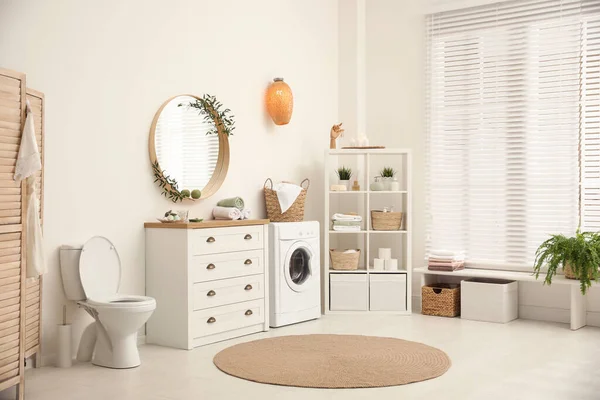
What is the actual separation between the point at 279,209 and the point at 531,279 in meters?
2.07

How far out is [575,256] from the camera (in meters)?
5.18

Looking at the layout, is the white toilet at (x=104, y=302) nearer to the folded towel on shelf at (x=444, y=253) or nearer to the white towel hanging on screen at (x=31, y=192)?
the white towel hanging on screen at (x=31, y=192)

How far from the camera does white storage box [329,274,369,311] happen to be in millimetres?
5887

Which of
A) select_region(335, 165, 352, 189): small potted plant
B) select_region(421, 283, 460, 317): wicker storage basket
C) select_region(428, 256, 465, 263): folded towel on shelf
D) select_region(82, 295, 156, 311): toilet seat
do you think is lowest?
select_region(421, 283, 460, 317): wicker storage basket

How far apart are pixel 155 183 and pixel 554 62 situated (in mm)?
3358

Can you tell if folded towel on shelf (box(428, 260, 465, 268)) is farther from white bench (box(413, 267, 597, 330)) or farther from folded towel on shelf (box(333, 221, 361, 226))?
folded towel on shelf (box(333, 221, 361, 226))

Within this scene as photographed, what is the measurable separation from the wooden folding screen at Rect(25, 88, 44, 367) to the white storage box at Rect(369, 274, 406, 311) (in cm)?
283

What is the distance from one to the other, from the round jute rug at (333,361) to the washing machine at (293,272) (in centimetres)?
48

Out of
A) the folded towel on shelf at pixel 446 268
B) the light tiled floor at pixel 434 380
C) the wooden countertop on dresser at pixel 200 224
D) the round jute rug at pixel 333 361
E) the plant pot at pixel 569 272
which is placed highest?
the wooden countertop on dresser at pixel 200 224

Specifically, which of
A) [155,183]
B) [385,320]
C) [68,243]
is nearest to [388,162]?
[385,320]

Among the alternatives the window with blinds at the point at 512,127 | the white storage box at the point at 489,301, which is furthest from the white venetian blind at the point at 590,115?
the white storage box at the point at 489,301

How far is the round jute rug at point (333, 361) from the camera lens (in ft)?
12.4

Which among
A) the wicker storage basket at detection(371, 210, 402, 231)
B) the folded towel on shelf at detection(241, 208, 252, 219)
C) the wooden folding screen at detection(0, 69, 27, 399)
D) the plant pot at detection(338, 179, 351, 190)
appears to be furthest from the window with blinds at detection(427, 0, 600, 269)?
the wooden folding screen at detection(0, 69, 27, 399)

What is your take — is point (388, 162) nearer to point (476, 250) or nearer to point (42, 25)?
point (476, 250)
